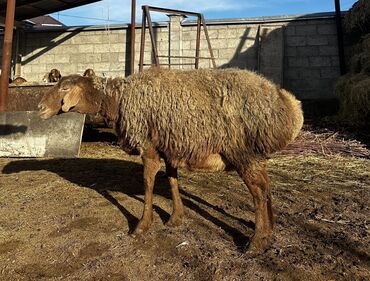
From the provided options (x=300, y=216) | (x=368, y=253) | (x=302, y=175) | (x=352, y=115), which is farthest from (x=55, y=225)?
(x=352, y=115)

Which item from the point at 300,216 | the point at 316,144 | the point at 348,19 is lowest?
the point at 300,216

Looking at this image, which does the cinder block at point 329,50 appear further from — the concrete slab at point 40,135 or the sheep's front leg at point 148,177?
the sheep's front leg at point 148,177

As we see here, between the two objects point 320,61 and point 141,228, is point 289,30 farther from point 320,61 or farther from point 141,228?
point 141,228

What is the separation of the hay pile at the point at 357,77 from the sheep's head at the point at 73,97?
626cm

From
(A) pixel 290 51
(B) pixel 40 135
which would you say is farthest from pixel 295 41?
(B) pixel 40 135

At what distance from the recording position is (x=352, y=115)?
8.86 metres

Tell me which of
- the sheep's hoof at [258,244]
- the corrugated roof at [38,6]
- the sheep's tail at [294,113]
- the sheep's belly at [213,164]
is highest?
the corrugated roof at [38,6]

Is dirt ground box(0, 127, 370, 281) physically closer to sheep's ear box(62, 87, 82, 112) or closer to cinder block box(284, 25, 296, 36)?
sheep's ear box(62, 87, 82, 112)

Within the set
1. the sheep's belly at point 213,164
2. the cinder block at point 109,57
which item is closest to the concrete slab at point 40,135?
the sheep's belly at point 213,164

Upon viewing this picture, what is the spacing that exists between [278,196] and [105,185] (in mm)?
2441

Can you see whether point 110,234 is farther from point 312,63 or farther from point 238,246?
point 312,63

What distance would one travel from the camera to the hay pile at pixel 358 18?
32.4 ft

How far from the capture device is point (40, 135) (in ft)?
25.1

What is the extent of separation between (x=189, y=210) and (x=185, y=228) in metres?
0.54
